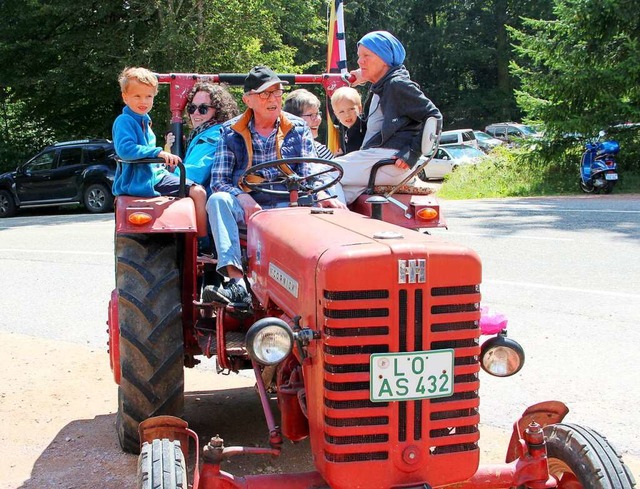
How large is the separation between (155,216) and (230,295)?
56 centimetres

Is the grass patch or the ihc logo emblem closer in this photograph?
the ihc logo emblem

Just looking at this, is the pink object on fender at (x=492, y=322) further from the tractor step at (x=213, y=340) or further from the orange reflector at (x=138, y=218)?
the orange reflector at (x=138, y=218)

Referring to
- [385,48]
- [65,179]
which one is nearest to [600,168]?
[65,179]

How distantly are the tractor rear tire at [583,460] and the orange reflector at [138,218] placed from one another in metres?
2.18

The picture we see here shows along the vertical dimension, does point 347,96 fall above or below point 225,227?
above

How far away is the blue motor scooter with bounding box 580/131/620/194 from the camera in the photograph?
Result: 1912 centimetres

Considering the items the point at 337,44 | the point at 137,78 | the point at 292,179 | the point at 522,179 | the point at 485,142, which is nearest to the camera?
the point at 292,179

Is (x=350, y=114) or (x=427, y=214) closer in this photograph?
(x=427, y=214)

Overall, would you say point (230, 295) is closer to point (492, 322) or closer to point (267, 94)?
point (267, 94)

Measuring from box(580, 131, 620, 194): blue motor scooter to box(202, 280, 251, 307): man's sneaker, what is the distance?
1630 centimetres

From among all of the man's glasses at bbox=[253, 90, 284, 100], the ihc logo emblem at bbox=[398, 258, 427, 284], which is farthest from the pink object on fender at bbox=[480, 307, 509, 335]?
the man's glasses at bbox=[253, 90, 284, 100]

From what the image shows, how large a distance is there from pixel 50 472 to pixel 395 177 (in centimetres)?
247

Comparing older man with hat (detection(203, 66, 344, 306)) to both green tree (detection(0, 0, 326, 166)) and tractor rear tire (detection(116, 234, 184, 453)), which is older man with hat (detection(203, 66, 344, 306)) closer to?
tractor rear tire (detection(116, 234, 184, 453))

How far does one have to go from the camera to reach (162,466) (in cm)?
317
